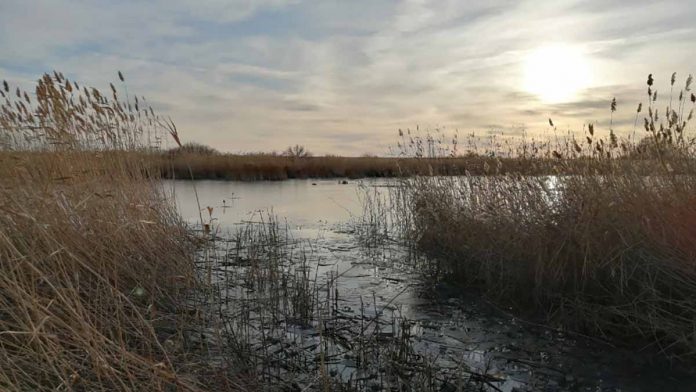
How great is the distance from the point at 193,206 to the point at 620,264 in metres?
10.5

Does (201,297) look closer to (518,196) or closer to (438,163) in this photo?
(518,196)

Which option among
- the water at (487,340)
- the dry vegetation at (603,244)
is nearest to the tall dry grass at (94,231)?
the water at (487,340)

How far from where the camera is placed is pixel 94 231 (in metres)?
4.00

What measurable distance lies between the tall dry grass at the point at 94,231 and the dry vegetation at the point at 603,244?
290 cm

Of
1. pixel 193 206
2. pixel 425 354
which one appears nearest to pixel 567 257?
pixel 425 354

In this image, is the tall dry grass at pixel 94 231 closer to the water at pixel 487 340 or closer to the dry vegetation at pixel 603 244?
the water at pixel 487 340

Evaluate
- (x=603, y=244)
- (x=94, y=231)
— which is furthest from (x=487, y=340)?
(x=94, y=231)

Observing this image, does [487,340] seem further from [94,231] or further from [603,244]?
[94,231]

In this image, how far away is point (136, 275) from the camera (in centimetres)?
397

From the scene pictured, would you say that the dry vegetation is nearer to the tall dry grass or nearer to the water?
the water

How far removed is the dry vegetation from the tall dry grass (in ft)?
9.50

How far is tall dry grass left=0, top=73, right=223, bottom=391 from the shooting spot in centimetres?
270

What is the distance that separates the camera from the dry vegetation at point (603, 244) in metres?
3.53

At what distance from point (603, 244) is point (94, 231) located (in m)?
4.14
